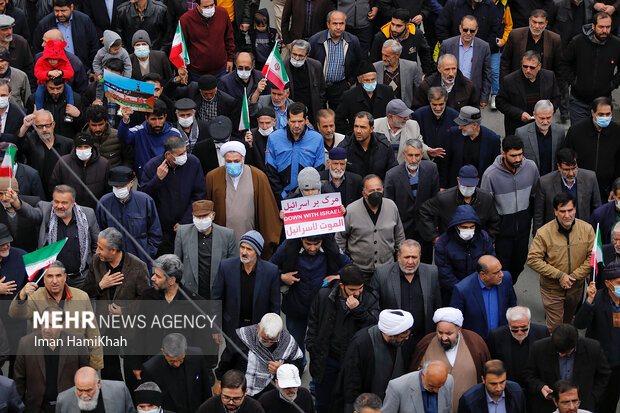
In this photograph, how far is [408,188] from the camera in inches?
539

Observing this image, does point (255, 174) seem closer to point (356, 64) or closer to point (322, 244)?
point (322, 244)

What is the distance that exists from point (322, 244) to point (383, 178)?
6.91ft

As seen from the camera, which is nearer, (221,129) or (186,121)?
(221,129)

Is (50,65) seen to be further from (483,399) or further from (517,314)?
(483,399)

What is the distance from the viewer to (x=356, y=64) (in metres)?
16.6

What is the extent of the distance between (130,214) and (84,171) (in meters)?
1.00

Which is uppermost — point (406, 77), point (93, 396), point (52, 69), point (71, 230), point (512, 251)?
point (52, 69)

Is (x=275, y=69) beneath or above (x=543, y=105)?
above

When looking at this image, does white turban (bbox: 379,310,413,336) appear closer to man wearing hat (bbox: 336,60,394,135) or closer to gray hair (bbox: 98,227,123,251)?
gray hair (bbox: 98,227,123,251)

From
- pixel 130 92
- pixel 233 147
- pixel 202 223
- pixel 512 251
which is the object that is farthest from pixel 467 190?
pixel 130 92

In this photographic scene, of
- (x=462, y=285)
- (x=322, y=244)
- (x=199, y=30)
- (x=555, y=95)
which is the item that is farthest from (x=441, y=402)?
(x=199, y=30)

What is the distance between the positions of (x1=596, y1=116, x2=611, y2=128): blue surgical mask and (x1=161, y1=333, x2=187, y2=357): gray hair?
18.7ft

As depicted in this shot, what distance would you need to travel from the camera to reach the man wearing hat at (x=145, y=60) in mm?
16281

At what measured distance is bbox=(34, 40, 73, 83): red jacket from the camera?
1515 centimetres
